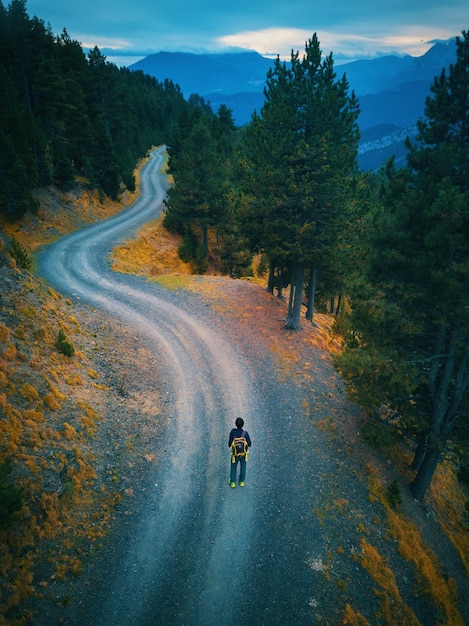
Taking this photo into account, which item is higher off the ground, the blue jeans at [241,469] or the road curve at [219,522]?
the blue jeans at [241,469]

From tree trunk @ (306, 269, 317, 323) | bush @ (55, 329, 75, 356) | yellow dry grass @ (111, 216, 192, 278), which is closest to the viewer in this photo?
bush @ (55, 329, 75, 356)

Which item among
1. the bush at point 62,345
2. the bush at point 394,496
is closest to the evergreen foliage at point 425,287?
the bush at point 394,496

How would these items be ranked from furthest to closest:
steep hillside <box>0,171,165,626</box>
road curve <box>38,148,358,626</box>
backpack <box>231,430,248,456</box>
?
backpack <box>231,430,248,456</box> < road curve <box>38,148,358,626</box> < steep hillside <box>0,171,165,626</box>

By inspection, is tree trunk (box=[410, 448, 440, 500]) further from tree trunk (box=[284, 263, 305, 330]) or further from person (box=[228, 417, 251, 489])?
tree trunk (box=[284, 263, 305, 330])

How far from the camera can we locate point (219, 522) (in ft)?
30.7

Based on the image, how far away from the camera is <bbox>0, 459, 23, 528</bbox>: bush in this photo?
6875 millimetres

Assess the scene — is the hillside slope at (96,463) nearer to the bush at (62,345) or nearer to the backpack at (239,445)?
the bush at (62,345)

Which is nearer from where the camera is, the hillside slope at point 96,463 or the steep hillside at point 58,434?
the steep hillside at point 58,434

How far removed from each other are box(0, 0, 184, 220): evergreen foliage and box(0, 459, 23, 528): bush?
25.0 metres

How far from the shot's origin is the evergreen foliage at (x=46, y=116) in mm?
26672

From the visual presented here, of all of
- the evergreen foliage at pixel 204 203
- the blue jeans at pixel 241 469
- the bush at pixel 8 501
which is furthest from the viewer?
the evergreen foliage at pixel 204 203

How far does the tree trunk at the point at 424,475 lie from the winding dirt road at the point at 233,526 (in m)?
2.49

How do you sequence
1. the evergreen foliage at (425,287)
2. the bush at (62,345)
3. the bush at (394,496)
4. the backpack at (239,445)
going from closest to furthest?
the evergreen foliage at (425,287)
the backpack at (239,445)
the bush at (394,496)
the bush at (62,345)

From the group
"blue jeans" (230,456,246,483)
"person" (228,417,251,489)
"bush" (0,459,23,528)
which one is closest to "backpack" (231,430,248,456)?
"person" (228,417,251,489)
